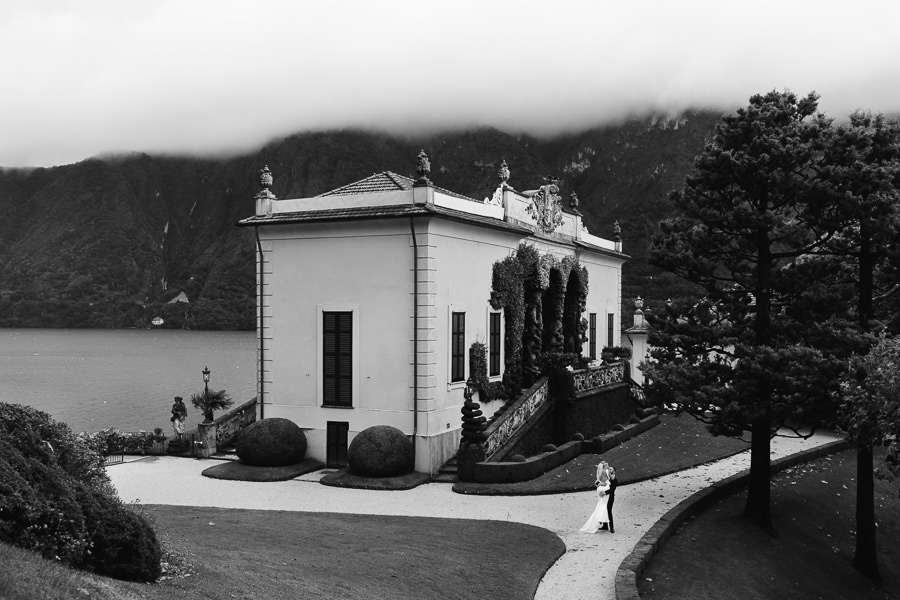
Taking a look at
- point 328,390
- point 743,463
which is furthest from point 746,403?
point 328,390

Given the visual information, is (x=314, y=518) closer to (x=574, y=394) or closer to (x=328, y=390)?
(x=328, y=390)

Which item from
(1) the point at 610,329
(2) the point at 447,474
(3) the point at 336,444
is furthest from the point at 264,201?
(1) the point at 610,329

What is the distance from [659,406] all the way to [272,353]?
12202mm

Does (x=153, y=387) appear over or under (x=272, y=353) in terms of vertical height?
under

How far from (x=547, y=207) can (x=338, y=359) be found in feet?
39.1

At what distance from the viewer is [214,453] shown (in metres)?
28.2

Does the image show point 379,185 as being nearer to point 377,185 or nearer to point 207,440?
point 377,185

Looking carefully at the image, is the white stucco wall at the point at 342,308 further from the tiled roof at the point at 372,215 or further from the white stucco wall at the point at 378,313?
the tiled roof at the point at 372,215

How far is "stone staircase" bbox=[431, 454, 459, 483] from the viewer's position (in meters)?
24.3

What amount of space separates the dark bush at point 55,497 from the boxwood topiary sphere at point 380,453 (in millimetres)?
13155

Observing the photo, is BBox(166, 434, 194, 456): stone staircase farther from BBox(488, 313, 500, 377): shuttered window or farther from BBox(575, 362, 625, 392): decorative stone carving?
BBox(575, 362, 625, 392): decorative stone carving

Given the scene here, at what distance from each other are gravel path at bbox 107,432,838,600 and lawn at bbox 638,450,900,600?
0.95 meters

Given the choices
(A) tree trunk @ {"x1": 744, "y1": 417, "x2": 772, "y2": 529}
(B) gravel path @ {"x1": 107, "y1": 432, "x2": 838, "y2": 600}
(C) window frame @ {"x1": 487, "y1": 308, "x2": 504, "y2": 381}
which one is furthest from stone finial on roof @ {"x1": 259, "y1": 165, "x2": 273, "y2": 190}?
(A) tree trunk @ {"x1": 744, "y1": 417, "x2": 772, "y2": 529}

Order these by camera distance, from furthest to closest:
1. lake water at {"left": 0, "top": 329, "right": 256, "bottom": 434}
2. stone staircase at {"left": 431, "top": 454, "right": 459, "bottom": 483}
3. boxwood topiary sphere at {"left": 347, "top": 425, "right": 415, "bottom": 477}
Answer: lake water at {"left": 0, "top": 329, "right": 256, "bottom": 434} < stone staircase at {"left": 431, "top": 454, "right": 459, "bottom": 483} < boxwood topiary sphere at {"left": 347, "top": 425, "right": 415, "bottom": 477}
